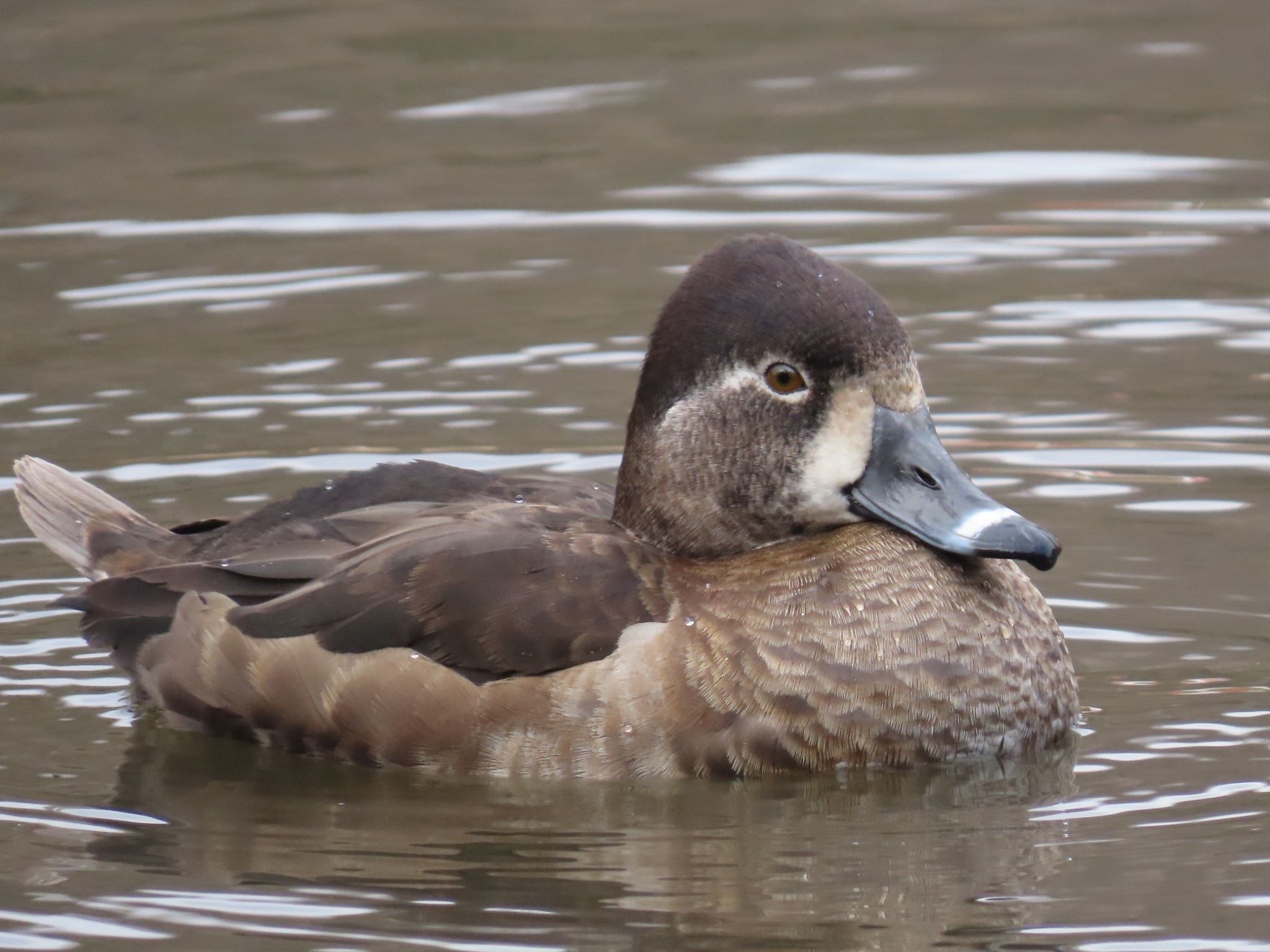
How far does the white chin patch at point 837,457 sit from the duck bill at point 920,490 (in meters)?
0.03

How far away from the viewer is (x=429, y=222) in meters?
11.0

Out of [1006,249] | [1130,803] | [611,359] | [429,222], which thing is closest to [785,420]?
[1130,803]

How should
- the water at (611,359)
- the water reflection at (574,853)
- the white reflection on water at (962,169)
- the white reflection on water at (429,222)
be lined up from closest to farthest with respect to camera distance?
1. the water reflection at (574,853)
2. the water at (611,359)
3. the white reflection on water at (429,222)
4. the white reflection on water at (962,169)

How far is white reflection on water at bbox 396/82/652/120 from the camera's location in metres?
12.6

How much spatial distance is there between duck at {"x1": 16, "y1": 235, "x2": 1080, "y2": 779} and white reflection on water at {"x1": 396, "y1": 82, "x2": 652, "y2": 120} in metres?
6.72

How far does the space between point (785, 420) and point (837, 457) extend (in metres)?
0.17

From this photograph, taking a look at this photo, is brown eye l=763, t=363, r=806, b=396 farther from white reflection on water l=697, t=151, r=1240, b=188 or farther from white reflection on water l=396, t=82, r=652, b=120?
white reflection on water l=396, t=82, r=652, b=120

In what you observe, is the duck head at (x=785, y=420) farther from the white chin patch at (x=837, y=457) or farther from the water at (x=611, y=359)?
the water at (x=611, y=359)

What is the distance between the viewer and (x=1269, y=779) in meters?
5.51

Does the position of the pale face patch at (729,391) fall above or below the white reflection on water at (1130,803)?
above

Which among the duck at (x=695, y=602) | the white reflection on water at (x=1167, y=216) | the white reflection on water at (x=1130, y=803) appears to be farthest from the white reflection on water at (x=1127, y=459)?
the white reflection on water at (x=1167, y=216)

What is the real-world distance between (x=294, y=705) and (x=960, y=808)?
1696 millimetres

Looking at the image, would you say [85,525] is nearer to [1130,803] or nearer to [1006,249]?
[1130,803]

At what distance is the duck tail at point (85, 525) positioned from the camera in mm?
6465
